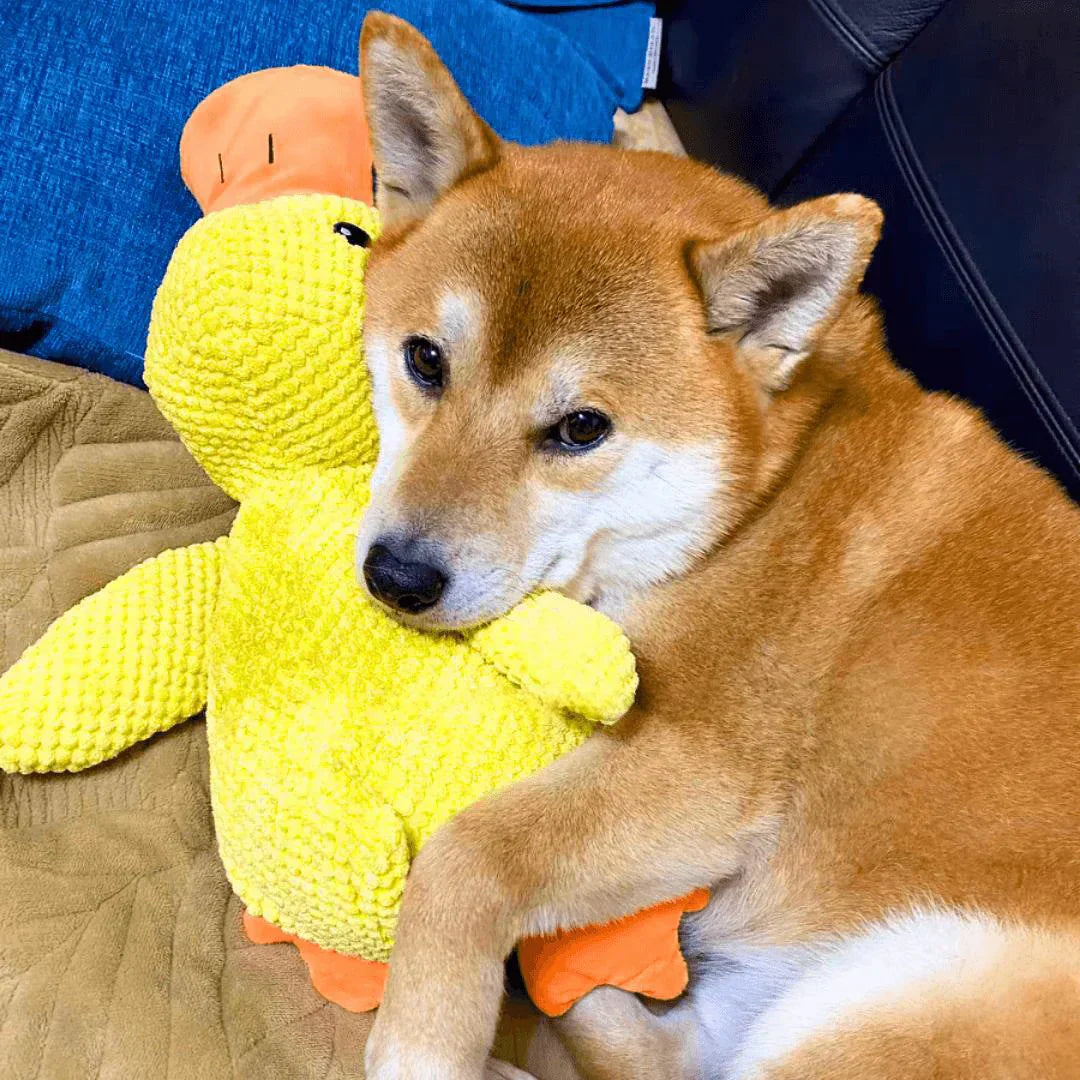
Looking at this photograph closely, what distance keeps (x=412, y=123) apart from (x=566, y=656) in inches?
29.3

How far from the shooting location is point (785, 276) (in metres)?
1.10

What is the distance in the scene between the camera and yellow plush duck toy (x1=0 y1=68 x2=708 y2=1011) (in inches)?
41.3

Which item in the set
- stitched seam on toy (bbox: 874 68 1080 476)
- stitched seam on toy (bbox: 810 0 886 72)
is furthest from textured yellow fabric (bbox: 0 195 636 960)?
stitched seam on toy (bbox: 810 0 886 72)

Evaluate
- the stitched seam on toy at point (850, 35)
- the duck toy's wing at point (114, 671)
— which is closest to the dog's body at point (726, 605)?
the duck toy's wing at point (114, 671)

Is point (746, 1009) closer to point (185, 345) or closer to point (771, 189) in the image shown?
point (185, 345)

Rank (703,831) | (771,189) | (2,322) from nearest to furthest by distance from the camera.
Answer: (703,831), (2,322), (771,189)

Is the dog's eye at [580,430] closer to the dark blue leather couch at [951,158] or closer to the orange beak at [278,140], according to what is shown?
the orange beak at [278,140]

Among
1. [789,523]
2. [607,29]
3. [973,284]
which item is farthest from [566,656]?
[607,29]

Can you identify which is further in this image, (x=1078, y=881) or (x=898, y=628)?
(x=898, y=628)

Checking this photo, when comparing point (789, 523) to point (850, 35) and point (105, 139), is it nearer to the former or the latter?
point (850, 35)

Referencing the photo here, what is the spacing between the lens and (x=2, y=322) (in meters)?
1.51

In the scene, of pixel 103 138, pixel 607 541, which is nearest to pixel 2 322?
pixel 103 138

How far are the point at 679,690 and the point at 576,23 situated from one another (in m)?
1.75

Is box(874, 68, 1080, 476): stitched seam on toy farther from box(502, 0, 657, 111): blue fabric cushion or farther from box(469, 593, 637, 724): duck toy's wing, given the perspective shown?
box(469, 593, 637, 724): duck toy's wing
